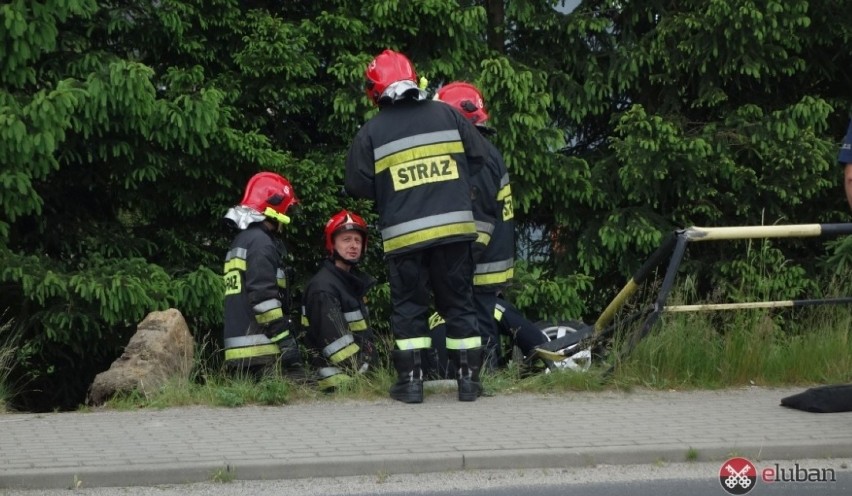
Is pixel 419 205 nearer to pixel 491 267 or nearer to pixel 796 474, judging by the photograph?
pixel 491 267

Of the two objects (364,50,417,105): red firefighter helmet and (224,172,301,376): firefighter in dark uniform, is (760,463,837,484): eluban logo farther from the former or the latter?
(224,172,301,376): firefighter in dark uniform

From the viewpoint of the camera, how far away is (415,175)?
713 cm

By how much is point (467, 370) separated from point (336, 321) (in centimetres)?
131

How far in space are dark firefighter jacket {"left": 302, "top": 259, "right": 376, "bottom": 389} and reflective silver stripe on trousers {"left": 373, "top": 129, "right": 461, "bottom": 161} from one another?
159 cm

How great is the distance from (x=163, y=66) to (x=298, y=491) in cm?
527

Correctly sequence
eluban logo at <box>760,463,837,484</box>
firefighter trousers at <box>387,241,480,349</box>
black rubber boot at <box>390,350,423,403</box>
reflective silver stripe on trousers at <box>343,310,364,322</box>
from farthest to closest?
1. reflective silver stripe on trousers at <box>343,310,364,322</box>
2. black rubber boot at <box>390,350,423,403</box>
3. firefighter trousers at <box>387,241,480,349</box>
4. eluban logo at <box>760,463,837,484</box>

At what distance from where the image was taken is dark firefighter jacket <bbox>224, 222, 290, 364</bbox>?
8008mm

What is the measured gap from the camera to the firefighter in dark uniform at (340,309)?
27.0 ft

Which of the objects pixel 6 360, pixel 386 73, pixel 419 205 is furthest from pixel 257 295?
pixel 6 360

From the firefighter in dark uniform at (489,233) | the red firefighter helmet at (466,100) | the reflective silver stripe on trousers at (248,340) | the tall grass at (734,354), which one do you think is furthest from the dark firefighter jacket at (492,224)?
the reflective silver stripe on trousers at (248,340)

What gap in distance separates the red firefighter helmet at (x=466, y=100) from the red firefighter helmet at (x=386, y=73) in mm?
989

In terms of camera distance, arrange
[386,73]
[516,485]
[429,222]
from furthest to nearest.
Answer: [386,73] < [429,222] < [516,485]

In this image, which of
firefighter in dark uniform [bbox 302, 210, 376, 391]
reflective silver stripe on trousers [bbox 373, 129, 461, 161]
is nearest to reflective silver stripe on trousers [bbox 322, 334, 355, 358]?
firefighter in dark uniform [bbox 302, 210, 376, 391]

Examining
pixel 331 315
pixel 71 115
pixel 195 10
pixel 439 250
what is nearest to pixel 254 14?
pixel 195 10
